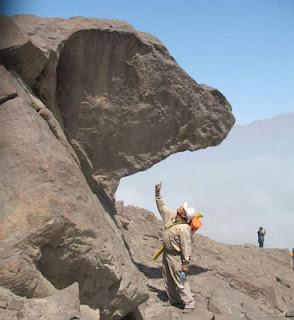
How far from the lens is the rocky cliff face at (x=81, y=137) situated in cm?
486

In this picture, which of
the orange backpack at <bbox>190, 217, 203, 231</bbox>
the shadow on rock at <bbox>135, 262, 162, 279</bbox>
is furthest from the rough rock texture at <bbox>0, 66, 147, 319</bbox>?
the shadow on rock at <bbox>135, 262, 162, 279</bbox>

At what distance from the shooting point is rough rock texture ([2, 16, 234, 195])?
6809mm

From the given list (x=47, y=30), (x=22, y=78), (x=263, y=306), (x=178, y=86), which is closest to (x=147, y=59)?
(x=178, y=86)

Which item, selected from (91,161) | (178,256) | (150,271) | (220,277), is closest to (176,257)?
(178,256)

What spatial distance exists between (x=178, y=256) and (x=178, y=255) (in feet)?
0.07

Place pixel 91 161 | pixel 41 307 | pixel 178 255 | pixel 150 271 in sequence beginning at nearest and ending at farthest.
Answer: pixel 41 307
pixel 178 255
pixel 91 161
pixel 150 271

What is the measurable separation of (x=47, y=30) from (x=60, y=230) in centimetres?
318

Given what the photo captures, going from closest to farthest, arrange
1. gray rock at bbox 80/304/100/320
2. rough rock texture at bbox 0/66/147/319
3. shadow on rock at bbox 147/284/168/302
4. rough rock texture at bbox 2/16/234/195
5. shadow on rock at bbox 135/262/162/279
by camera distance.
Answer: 1. rough rock texture at bbox 0/66/147/319
2. gray rock at bbox 80/304/100/320
3. rough rock texture at bbox 2/16/234/195
4. shadow on rock at bbox 147/284/168/302
5. shadow on rock at bbox 135/262/162/279

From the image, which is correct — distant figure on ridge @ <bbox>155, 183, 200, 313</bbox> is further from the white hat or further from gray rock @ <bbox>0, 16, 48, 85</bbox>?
gray rock @ <bbox>0, 16, 48, 85</bbox>

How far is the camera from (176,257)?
833cm

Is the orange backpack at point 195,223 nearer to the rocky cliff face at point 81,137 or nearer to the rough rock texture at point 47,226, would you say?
the rocky cliff face at point 81,137

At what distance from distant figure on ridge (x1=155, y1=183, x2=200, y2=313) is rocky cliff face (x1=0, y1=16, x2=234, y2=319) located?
1.27m

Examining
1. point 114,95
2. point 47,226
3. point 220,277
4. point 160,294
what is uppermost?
point 114,95

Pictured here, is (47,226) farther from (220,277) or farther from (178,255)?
(220,277)
